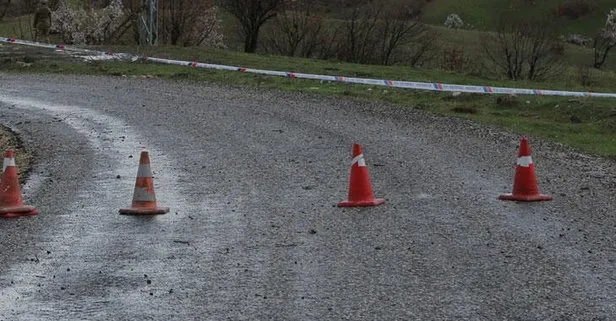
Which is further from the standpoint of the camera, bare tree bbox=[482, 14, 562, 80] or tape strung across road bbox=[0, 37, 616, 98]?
bare tree bbox=[482, 14, 562, 80]

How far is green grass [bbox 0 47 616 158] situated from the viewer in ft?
58.8

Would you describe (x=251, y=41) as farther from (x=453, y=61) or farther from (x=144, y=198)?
(x=144, y=198)

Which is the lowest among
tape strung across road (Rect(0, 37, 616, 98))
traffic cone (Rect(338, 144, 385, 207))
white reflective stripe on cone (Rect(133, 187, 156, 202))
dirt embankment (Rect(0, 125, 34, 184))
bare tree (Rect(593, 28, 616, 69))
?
bare tree (Rect(593, 28, 616, 69))

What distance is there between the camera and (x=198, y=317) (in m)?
6.45

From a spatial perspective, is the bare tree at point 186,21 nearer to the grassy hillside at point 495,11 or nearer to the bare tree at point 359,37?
the bare tree at point 359,37

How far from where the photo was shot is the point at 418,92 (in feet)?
76.0

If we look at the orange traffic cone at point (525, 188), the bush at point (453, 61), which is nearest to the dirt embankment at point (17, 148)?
the orange traffic cone at point (525, 188)

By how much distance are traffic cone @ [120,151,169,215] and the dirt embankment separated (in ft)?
8.31

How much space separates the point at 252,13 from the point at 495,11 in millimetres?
70187

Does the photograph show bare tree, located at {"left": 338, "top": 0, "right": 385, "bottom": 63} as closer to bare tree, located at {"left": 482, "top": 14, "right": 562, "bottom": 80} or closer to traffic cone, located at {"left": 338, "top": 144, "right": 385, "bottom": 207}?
bare tree, located at {"left": 482, "top": 14, "right": 562, "bottom": 80}

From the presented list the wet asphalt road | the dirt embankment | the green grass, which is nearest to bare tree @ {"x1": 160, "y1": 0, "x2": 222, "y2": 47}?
the green grass

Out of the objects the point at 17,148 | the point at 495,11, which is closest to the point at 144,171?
the point at 17,148

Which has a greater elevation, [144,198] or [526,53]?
[144,198]

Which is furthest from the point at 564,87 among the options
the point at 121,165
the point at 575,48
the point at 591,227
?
the point at 575,48
